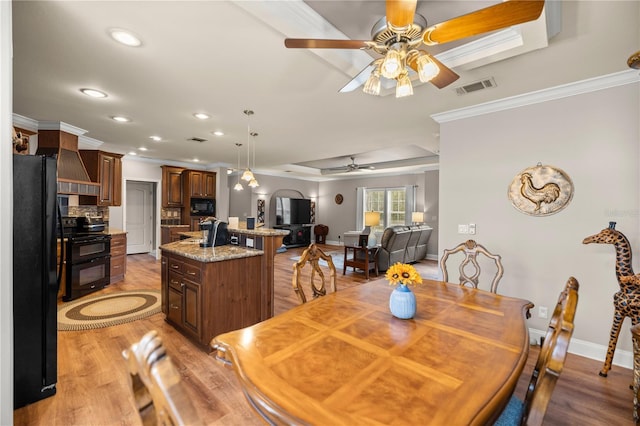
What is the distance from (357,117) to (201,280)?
2648mm

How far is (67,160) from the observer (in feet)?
14.2

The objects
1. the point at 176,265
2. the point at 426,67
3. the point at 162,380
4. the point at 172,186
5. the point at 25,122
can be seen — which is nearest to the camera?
the point at 162,380

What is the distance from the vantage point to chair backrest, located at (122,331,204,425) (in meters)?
0.51

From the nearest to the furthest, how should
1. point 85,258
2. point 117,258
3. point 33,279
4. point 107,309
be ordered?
point 33,279 < point 107,309 < point 85,258 < point 117,258

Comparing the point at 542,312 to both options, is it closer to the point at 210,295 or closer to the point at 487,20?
the point at 487,20

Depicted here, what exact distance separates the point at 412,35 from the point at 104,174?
19.1ft

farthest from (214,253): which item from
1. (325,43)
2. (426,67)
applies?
(426,67)

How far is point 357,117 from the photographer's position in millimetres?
3621

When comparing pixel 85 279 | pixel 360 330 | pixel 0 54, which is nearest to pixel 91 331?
pixel 85 279

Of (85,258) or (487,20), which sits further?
(85,258)

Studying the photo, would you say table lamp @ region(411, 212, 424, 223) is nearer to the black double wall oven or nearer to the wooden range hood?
the black double wall oven

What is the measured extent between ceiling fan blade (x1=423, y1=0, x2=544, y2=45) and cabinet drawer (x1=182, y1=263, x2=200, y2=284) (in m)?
2.61

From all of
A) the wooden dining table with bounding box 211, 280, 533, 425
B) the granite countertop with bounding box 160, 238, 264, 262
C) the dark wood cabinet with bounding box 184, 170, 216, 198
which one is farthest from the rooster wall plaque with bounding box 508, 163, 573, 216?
the dark wood cabinet with bounding box 184, 170, 216, 198

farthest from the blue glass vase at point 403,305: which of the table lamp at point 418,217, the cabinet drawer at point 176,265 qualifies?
the table lamp at point 418,217
